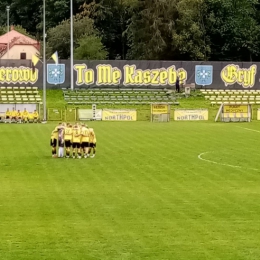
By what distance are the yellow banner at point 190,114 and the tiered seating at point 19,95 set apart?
12.1 meters

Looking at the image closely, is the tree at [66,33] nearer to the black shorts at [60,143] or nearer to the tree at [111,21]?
the tree at [111,21]

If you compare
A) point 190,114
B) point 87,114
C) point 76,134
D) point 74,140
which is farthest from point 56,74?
point 76,134

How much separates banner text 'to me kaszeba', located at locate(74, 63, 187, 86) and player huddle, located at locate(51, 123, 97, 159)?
38298mm

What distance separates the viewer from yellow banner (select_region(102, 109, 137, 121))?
196ft

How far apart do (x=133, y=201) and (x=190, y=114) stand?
38809 millimetres

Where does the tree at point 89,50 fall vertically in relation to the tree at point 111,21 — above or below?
below

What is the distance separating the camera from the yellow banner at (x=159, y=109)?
60625mm

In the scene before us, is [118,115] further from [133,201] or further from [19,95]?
[133,201]

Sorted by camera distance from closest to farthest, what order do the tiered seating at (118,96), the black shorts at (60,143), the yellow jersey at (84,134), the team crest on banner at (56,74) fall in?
the yellow jersey at (84,134)
the black shorts at (60,143)
the tiered seating at (118,96)
the team crest on banner at (56,74)

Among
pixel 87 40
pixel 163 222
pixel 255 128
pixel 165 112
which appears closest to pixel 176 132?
pixel 255 128

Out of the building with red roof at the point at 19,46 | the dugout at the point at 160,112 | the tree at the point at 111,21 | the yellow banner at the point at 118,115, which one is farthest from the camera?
the tree at the point at 111,21

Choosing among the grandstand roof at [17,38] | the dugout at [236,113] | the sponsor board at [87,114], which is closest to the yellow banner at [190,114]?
the dugout at [236,113]

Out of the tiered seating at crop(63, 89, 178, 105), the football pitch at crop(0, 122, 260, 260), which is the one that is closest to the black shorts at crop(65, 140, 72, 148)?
the football pitch at crop(0, 122, 260, 260)

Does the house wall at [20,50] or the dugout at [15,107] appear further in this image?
the house wall at [20,50]
